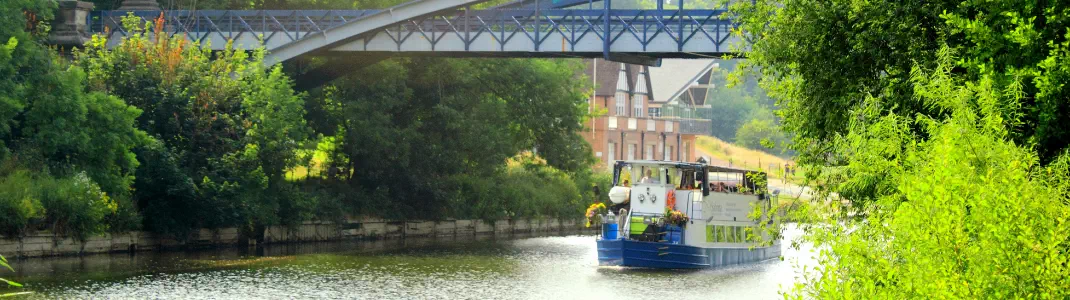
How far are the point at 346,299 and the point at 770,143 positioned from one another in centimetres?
918

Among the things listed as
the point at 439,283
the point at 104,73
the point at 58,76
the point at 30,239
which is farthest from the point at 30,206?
the point at 439,283

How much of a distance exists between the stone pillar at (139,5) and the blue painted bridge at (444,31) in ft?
0.69

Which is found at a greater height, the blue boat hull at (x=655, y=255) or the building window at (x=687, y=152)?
the building window at (x=687, y=152)

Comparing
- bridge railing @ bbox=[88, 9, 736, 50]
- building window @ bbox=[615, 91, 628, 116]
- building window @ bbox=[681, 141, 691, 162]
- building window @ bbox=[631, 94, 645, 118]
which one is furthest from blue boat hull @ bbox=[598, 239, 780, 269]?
building window @ bbox=[681, 141, 691, 162]

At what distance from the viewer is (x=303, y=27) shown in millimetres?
48031

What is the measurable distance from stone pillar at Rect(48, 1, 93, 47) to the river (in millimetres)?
7777

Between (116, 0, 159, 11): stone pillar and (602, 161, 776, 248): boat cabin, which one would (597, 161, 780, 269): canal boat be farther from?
(116, 0, 159, 11): stone pillar

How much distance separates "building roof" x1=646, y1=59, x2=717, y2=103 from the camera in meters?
90.8

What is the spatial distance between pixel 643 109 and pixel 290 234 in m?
45.0

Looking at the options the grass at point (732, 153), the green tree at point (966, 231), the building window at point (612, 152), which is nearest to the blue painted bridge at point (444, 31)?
the green tree at point (966, 231)

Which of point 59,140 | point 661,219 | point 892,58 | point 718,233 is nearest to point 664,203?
point 661,219

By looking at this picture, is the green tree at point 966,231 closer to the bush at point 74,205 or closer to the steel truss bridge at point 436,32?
the bush at point 74,205

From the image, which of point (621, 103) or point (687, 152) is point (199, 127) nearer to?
point (621, 103)

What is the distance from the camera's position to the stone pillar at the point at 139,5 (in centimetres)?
4584
